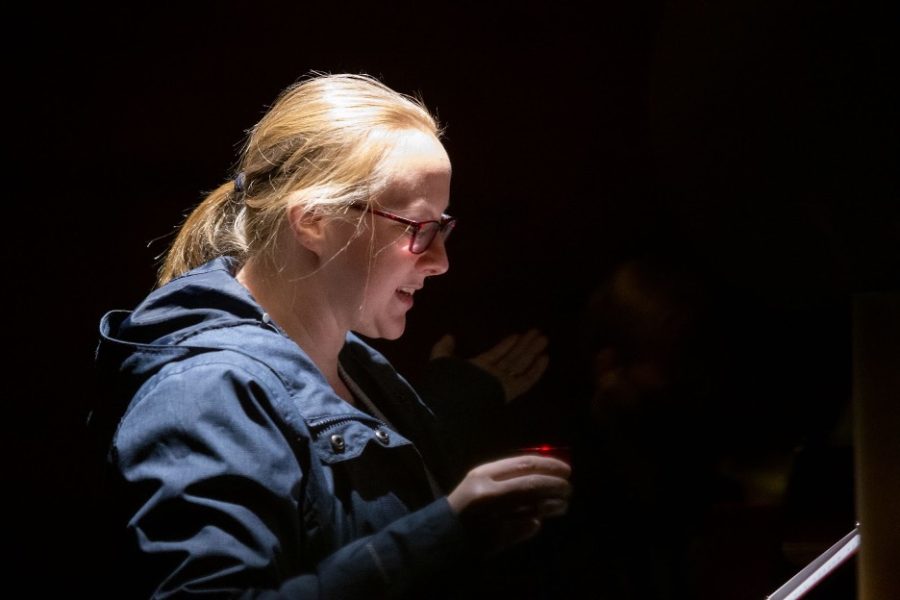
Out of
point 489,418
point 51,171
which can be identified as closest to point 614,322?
point 489,418

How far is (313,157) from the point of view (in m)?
1.13

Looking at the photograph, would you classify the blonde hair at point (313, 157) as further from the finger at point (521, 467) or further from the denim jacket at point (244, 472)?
the finger at point (521, 467)

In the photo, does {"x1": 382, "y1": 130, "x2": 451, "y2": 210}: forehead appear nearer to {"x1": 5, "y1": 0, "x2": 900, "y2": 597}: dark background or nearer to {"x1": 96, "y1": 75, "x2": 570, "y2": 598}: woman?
{"x1": 96, "y1": 75, "x2": 570, "y2": 598}: woman

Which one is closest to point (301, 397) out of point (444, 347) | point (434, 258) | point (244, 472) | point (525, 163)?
point (244, 472)

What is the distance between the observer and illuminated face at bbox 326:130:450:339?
1147mm

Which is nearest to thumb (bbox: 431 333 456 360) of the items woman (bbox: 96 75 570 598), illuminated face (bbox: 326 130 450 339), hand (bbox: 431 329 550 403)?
hand (bbox: 431 329 550 403)

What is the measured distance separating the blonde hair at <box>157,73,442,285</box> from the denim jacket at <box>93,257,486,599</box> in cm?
8

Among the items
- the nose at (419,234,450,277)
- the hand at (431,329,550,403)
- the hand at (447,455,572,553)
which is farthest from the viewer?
the hand at (431,329,550,403)

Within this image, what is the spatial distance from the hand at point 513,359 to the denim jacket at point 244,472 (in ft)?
0.91

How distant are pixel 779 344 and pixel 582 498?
54 cm

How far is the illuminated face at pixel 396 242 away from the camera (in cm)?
115

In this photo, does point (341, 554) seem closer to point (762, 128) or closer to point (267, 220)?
point (267, 220)

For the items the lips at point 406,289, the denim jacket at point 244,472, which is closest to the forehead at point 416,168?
the lips at point 406,289

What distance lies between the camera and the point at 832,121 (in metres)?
1.61
